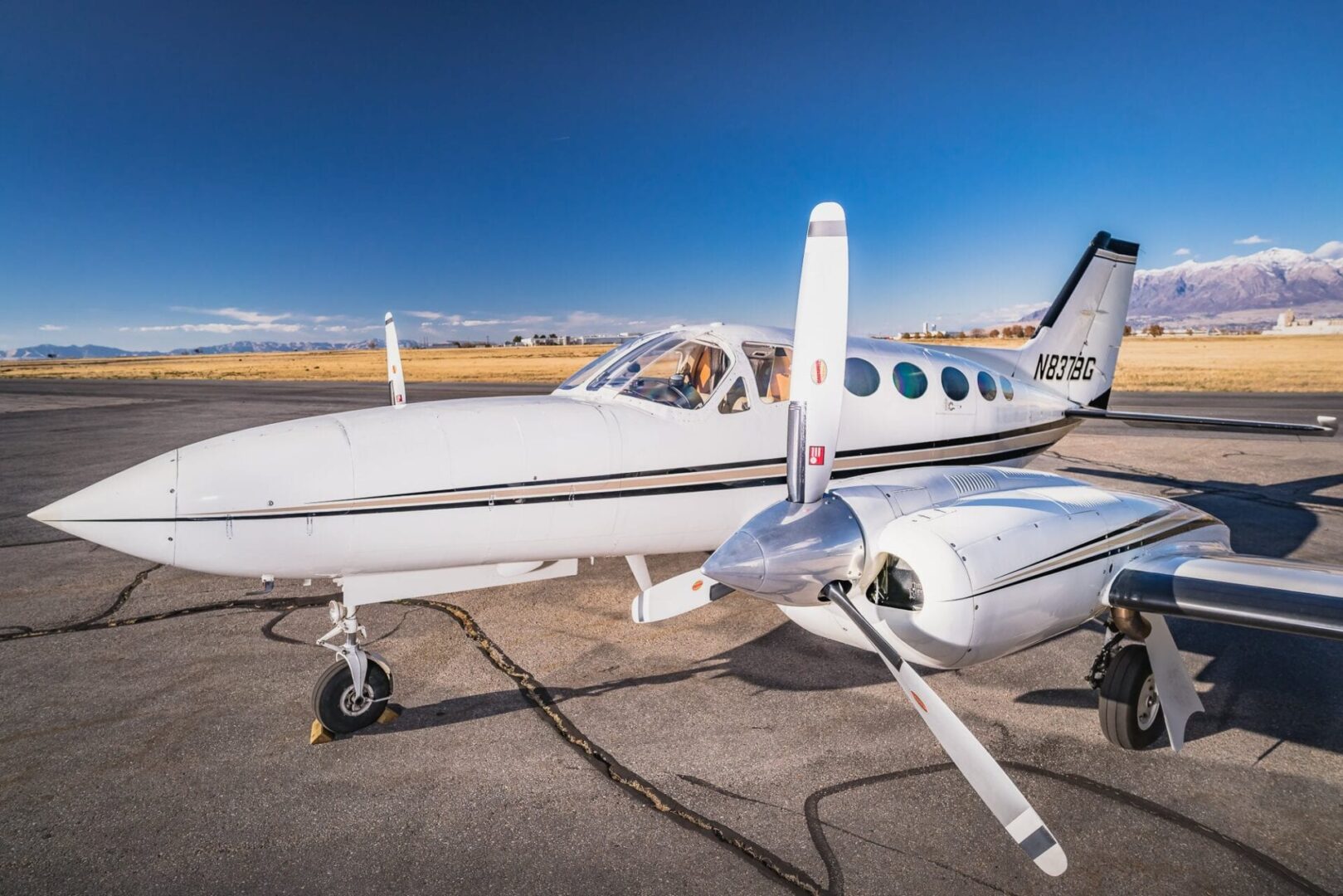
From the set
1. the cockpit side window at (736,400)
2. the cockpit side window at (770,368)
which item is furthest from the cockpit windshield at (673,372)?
the cockpit side window at (770,368)

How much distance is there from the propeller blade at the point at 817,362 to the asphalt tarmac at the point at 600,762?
1.89 metres

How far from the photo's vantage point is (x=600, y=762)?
4504mm

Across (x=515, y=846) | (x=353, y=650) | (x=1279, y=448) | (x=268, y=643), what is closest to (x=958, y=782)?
(x=515, y=846)

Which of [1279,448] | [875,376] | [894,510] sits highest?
[875,376]

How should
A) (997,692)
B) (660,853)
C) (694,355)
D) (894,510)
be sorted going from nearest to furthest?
(660,853) < (894,510) < (997,692) < (694,355)

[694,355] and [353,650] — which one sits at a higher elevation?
[694,355]

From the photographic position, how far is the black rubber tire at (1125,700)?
459cm

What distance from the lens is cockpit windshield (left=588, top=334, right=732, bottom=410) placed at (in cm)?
580

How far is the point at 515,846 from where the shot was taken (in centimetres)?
373

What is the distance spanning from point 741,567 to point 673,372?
2370 mm

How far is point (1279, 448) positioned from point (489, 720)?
20675 mm

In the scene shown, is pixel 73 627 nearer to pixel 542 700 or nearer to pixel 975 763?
pixel 542 700

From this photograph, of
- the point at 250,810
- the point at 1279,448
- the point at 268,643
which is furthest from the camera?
the point at 1279,448

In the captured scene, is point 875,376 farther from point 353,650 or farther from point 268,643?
point 268,643
